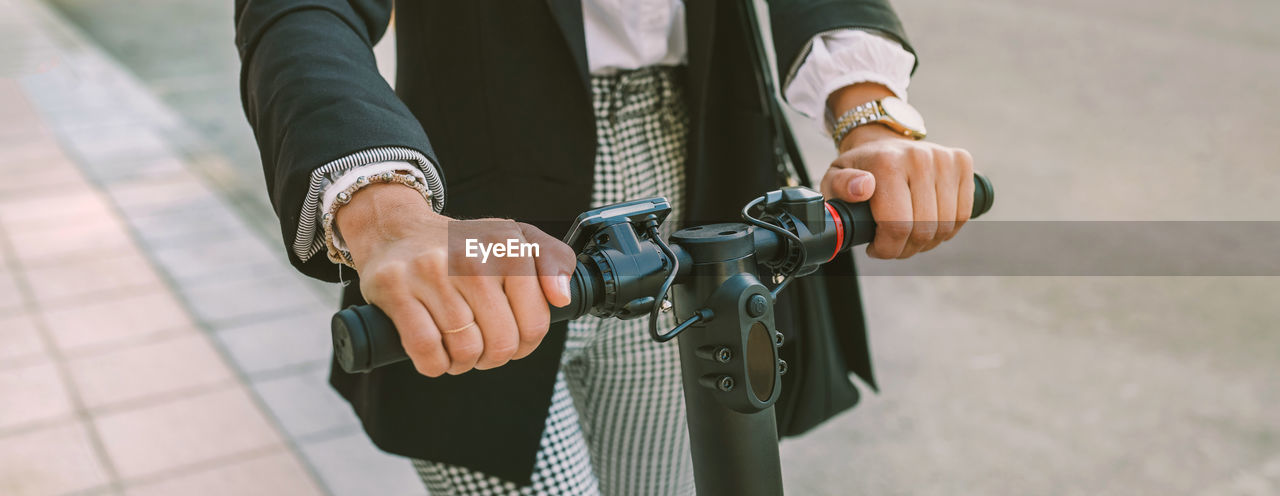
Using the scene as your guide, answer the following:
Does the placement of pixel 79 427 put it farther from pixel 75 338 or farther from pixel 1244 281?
pixel 1244 281

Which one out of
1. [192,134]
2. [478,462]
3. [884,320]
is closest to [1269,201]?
[884,320]

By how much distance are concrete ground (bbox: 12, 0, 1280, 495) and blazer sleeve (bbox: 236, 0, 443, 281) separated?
2317 mm

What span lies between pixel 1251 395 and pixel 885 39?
2.75m

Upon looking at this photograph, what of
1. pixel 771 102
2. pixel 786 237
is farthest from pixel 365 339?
pixel 771 102

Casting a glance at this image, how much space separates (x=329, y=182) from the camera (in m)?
1.04

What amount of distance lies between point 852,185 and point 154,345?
3649 millimetres

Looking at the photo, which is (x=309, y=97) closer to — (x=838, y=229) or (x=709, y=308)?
(x=709, y=308)

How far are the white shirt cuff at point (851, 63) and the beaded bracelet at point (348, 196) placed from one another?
0.59 m

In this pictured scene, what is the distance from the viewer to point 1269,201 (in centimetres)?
490

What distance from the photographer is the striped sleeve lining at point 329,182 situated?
1028mm

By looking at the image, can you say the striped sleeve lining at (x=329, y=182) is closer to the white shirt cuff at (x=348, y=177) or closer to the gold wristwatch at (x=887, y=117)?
the white shirt cuff at (x=348, y=177)

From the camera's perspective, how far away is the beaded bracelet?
102cm

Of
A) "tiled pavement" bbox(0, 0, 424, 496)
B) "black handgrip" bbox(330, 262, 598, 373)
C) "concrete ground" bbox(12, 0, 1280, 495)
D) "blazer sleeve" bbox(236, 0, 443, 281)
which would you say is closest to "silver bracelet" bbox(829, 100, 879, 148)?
"blazer sleeve" bbox(236, 0, 443, 281)

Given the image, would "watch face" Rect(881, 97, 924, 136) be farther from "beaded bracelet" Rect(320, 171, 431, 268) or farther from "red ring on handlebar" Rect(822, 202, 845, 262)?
"beaded bracelet" Rect(320, 171, 431, 268)
